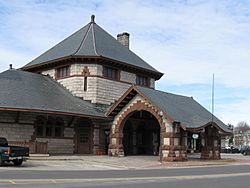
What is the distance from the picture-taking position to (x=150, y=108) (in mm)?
29594

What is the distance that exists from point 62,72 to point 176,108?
35.4 ft

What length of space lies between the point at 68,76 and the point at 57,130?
5.31m

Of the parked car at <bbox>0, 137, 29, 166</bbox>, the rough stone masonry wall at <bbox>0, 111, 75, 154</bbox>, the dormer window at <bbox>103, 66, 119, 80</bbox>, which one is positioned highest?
the dormer window at <bbox>103, 66, 119, 80</bbox>

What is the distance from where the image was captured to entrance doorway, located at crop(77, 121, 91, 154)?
1293 inches

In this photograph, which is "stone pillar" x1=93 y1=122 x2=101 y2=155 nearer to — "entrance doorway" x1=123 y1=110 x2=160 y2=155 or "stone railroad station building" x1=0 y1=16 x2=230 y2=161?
"stone railroad station building" x1=0 y1=16 x2=230 y2=161

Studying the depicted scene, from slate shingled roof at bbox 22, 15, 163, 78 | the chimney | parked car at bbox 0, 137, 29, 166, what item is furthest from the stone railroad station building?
parked car at bbox 0, 137, 29, 166

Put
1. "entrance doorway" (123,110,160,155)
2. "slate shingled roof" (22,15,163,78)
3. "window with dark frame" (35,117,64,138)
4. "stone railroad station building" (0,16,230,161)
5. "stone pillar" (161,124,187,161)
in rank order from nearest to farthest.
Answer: "stone pillar" (161,124,187,161), "stone railroad station building" (0,16,230,161), "window with dark frame" (35,117,64,138), "slate shingled roof" (22,15,163,78), "entrance doorway" (123,110,160,155)

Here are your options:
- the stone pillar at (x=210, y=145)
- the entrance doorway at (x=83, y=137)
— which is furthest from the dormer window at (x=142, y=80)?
the stone pillar at (x=210, y=145)

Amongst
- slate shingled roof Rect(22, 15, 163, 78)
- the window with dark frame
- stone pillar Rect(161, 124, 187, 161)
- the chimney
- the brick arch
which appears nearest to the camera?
stone pillar Rect(161, 124, 187, 161)

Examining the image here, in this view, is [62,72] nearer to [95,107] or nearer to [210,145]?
[95,107]

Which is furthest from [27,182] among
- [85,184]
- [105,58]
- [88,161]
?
[105,58]

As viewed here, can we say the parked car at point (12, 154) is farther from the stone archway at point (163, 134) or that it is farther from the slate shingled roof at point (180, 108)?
the slate shingled roof at point (180, 108)

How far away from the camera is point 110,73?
116ft

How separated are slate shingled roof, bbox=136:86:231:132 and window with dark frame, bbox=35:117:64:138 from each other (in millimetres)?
6958
